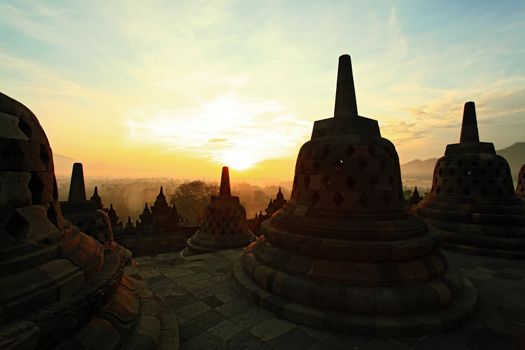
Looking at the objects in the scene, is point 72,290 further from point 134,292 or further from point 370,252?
point 370,252

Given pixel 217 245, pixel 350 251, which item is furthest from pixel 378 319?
pixel 217 245

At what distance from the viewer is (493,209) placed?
28.1 feet

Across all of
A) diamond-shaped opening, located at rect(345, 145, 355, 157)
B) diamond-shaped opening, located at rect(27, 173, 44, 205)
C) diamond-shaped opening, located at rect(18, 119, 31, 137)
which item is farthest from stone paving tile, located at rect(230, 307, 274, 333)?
diamond-shaped opening, located at rect(18, 119, 31, 137)

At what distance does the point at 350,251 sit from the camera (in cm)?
437

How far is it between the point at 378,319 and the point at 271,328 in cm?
156

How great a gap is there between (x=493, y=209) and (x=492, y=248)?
4.85 feet

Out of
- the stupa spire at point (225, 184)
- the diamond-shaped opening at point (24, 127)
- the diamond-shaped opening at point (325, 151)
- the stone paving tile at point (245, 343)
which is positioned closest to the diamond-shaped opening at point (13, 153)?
the diamond-shaped opening at point (24, 127)

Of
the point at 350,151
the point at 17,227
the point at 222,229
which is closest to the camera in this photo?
the point at 17,227

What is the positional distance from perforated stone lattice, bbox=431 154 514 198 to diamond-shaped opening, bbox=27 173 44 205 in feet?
38.0

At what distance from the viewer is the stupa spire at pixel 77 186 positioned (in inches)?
286

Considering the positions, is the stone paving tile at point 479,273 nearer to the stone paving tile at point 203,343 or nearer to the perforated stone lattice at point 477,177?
the perforated stone lattice at point 477,177

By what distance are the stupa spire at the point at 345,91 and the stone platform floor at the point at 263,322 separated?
411 cm

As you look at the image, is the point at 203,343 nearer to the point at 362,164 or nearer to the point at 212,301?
the point at 212,301

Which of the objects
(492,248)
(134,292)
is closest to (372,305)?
(134,292)
